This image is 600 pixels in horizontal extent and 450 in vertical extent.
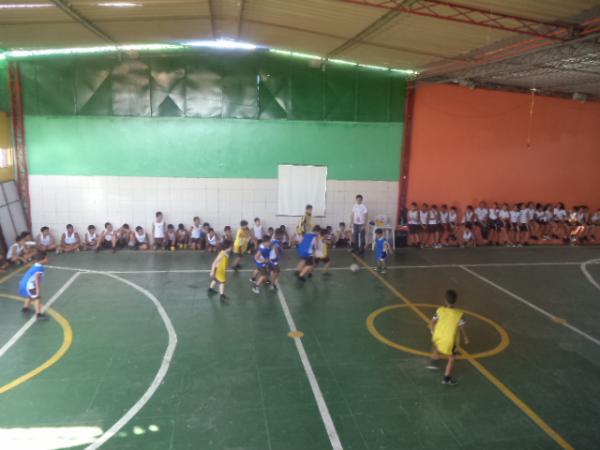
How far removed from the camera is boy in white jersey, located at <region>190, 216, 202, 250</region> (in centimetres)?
1664

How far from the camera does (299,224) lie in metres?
15.8

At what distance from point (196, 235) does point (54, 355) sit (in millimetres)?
8509

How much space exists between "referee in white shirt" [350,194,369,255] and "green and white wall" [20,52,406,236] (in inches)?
43.7

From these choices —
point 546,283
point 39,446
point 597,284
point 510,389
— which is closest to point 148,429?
point 39,446

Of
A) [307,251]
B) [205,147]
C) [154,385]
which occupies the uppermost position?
[205,147]

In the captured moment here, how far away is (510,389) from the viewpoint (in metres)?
7.67

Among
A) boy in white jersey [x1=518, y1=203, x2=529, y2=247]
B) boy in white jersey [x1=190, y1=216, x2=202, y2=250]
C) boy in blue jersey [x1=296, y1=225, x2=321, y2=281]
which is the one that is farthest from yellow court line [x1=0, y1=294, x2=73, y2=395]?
boy in white jersey [x1=518, y1=203, x2=529, y2=247]

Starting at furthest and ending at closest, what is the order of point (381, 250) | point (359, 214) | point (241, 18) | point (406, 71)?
1. point (406, 71)
2. point (359, 214)
3. point (381, 250)
4. point (241, 18)

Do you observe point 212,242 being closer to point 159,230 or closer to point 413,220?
point 159,230

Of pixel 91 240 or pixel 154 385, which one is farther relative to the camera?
pixel 91 240

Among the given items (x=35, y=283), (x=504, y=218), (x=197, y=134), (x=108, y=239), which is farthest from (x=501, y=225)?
(x=35, y=283)

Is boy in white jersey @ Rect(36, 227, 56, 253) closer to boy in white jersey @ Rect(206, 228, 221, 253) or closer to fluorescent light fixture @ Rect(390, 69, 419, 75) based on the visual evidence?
boy in white jersey @ Rect(206, 228, 221, 253)

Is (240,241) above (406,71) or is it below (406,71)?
below

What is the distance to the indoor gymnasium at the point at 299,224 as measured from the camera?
7.09 meters
